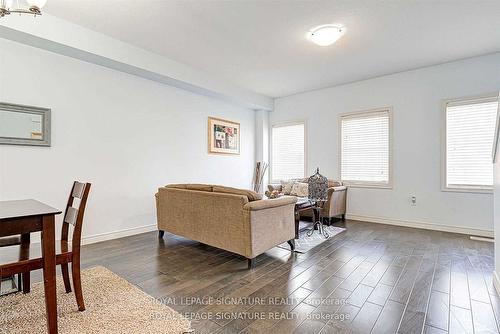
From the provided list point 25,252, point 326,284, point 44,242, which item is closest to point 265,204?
point 326,284

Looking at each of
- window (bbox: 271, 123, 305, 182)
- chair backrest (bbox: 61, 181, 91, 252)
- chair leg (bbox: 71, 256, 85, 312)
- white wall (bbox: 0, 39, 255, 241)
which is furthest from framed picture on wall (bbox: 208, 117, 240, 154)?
chair leg (bbox: 71, 256, 85, 312)

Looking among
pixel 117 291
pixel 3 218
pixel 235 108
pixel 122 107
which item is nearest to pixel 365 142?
pixel 235 108

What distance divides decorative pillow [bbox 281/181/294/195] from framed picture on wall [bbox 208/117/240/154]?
135 centimetres

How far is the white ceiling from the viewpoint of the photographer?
2693 millimetres

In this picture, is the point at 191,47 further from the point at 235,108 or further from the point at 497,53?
the point at 497,53

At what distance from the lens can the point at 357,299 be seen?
2.03 meters

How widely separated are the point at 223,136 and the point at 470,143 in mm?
4365

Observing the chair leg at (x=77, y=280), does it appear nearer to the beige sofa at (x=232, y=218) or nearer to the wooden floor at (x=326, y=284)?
the wooden floor at (x=326, y=284)

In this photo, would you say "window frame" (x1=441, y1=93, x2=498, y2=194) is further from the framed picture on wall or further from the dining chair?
the dining chair

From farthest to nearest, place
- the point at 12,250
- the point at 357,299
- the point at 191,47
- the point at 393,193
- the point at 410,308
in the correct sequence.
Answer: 1. the point at 393,193
2. the point at 191,47
3. the point at 357,299
4. the point at 410,308
5. the point at 12,250

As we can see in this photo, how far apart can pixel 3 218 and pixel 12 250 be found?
56 cm

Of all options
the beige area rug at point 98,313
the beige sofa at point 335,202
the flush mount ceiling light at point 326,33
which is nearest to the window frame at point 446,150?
the beige sofa at point 335,202

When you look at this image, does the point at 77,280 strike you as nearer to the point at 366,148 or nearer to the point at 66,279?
the point at 66,279

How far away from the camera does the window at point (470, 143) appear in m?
3.84
